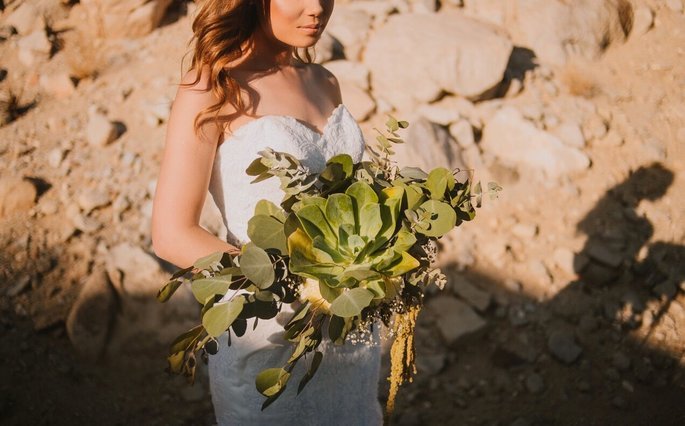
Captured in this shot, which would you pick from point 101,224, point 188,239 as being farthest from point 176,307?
point 188,239

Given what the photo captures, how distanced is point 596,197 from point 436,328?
1844mm

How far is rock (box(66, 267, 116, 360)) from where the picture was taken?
365cm

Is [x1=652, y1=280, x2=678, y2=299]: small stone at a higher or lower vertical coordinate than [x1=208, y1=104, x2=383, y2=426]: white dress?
lower

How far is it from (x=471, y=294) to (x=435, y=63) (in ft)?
7.05

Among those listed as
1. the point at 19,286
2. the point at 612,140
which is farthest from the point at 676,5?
the point at 19,286

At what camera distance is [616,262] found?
4160mm

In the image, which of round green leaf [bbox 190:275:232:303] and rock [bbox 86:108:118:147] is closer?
round green leaf [bbox 190:275:232:303]

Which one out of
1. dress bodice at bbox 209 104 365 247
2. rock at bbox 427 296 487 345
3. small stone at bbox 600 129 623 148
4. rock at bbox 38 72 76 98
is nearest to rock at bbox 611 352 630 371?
rock at bbox 427 296 487 345

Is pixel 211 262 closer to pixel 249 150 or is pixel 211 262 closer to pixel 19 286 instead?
pixel 249 150

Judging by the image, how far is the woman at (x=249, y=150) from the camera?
1732 millimetres

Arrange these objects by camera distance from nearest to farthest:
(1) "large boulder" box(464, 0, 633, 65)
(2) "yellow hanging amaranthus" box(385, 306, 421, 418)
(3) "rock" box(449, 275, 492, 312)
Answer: (2) "yellow hanging amaranthus" box(385, 306, 421, 418) → (3) "rock" box(449, 275, 492, 312) → (1) "large boulder" box(464, 0, 633, 65)

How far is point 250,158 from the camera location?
1.81 meters

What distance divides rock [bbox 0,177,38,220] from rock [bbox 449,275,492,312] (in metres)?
3.30

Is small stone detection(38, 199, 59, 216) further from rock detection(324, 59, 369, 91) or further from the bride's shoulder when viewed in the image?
the bride's shoulder
